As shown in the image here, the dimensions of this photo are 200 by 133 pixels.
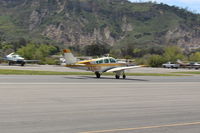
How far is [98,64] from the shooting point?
4097 cm

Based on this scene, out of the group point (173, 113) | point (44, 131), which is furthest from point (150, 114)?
point (44, 131)

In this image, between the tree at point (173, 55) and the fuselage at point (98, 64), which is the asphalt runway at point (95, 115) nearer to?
the fuselage at point (98, 64)

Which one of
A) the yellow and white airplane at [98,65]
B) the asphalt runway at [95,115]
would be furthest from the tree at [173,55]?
Answer: the asphalt runway at [95,115]

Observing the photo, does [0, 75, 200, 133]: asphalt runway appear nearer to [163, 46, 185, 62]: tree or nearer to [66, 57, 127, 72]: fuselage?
[66, 57, 127, 72]: fuselage

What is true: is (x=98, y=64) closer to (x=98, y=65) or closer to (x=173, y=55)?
(x=98, y=65)

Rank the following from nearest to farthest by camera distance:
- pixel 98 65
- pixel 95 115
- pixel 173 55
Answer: pixel 95 115, pixel 98 65, pixel 173 55

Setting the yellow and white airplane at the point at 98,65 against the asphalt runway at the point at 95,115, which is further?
the yellow and white airplane at the point at 98,65

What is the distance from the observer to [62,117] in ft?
44.8

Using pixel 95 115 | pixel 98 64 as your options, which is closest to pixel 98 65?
pixel 98 64

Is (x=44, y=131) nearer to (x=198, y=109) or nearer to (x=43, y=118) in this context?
(x=43, y=118)

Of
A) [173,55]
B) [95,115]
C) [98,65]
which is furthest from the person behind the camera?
[173,55]

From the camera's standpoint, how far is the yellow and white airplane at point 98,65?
3953 cm

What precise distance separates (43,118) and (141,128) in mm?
3235

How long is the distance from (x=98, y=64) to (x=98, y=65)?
0.10 metres
